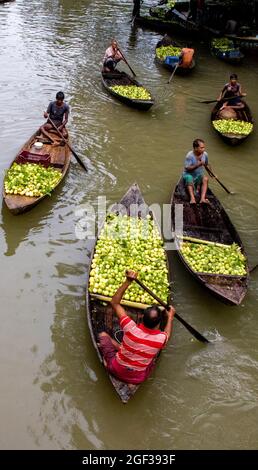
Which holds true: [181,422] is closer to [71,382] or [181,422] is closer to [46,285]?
[71,382]

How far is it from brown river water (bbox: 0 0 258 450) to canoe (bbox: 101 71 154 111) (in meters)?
0.32

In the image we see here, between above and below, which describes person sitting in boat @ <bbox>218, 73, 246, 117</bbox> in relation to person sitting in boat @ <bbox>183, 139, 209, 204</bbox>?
above

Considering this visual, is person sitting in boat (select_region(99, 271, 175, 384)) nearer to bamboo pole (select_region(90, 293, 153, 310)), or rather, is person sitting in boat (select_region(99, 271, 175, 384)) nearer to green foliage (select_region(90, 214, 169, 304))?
bamboo pole (select_region(90, 293, 153, 310))

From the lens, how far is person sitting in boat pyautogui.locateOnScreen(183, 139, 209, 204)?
8.48 m

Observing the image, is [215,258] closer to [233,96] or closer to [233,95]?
[233,96]

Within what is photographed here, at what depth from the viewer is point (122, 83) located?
48.3ft

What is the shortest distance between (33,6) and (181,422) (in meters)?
26.0

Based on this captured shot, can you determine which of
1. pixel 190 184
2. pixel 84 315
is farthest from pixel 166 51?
pixel 84 315

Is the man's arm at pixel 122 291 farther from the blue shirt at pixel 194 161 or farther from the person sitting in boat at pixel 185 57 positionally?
the person sitting in boat at pixel 185 57

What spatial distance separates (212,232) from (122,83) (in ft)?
29.4

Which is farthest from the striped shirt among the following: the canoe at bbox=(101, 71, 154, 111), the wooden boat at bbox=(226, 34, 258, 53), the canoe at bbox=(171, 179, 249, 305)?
the wooden boat at bbox=(226, 34, 258, 53)

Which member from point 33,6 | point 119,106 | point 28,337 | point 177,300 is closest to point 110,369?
point 28,337

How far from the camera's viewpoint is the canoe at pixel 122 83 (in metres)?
13.0

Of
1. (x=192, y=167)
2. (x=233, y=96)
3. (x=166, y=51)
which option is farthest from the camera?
(x=166, y=51)
